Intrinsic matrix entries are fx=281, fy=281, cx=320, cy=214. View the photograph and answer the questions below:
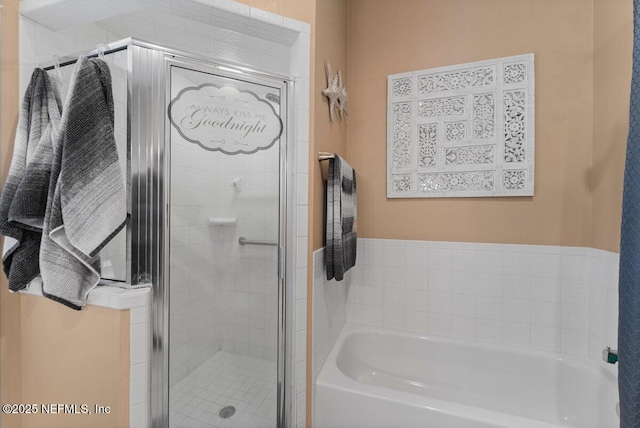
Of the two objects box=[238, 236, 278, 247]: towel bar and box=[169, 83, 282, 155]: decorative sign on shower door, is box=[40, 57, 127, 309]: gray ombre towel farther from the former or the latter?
box=[238, 236, 278, 247]: towel bar

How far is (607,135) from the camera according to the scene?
4.43ft

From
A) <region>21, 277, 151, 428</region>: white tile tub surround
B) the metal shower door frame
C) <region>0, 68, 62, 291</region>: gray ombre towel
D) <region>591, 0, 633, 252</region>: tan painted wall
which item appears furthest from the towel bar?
<region>591, 0, 633, 252</region>: tan painted wall

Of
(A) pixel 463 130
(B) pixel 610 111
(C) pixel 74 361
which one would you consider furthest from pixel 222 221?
(B) pixel 610 111

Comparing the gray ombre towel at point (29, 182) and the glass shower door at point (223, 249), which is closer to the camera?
the gray ombre towel at point (29, 182)

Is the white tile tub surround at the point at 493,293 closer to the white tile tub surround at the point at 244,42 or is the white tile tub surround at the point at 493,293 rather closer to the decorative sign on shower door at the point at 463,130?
the decorative sign on shower door at the point at 463,130

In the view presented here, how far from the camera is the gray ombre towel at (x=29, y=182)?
952 millimetres

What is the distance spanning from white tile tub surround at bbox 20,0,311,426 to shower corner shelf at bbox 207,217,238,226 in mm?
266

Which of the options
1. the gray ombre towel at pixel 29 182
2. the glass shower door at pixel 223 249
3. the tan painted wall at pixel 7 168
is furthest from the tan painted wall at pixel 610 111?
the tan painted wall at pixel 7 168

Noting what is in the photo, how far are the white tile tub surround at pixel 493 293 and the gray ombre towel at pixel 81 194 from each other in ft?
4.73

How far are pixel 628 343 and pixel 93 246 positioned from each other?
1.66 m

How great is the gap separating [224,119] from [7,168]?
2.86 feet

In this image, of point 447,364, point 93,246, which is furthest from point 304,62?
point 447,364

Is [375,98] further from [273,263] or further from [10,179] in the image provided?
[10,179]

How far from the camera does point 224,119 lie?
112 centimetres
